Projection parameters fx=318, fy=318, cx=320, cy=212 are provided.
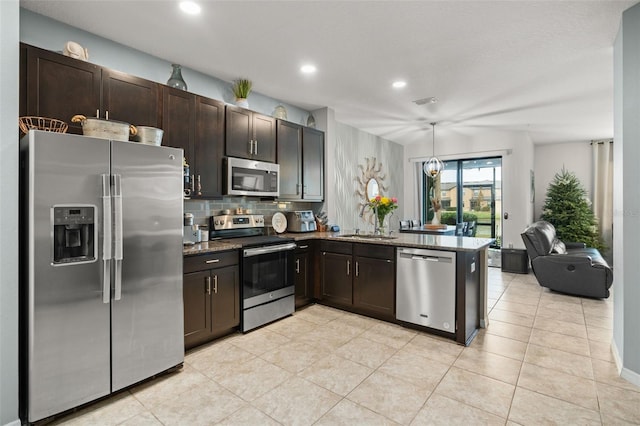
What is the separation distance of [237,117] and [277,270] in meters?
1.77

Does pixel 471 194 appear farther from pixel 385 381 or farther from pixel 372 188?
pixel 385 381

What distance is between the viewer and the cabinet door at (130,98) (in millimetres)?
2585

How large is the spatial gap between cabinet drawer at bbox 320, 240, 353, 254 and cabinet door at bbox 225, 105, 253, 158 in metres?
1.43

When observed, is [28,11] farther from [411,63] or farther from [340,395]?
[340,395]

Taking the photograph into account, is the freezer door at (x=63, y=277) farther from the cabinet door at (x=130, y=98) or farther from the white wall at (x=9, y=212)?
the cabinet door at (x=130, y=98)

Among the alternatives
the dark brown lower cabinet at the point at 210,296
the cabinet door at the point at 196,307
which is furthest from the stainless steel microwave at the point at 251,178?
the cabinet door at the point at 196,307

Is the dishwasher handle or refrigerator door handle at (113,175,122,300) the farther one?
the dishwasher handle

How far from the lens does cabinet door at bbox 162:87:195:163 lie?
2.94m

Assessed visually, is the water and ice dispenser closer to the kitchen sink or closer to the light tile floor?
the light tile floor

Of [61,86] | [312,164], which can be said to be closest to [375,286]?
[312,164]

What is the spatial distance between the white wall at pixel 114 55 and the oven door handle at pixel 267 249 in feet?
6.18

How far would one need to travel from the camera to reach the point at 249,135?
3.72 meters

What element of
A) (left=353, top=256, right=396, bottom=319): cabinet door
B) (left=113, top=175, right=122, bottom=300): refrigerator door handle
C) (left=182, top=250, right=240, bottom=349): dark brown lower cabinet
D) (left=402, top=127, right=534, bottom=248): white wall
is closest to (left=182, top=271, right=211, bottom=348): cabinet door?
(left=182, top=250, right=240, bottom=349): dark brown lower cabinet

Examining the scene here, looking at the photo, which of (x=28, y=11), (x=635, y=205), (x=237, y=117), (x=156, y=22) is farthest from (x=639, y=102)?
(x=28, y=11)
